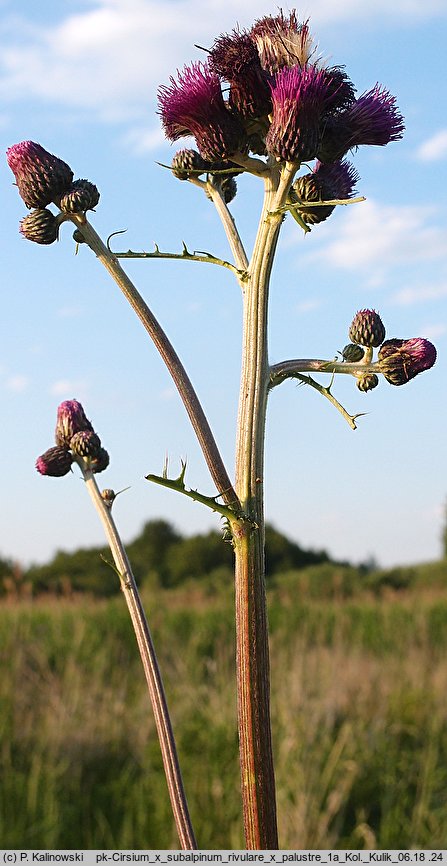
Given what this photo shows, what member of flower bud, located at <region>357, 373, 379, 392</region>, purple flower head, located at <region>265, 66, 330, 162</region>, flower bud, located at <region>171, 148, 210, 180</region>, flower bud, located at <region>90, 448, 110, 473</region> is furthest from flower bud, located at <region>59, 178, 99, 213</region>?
flower bud, located at <region>357, 373, 379, 392</region>

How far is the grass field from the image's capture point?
7.06m

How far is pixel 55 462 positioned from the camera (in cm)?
151

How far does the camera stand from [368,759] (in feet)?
26.4

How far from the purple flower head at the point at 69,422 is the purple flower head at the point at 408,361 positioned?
0.49 metres

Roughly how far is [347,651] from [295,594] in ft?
18.3

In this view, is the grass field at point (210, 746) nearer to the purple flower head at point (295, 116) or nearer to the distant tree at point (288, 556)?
the purple flower head at point (295, 116)

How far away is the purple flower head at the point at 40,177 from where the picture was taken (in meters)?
1.41

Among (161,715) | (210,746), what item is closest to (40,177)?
(161,715)

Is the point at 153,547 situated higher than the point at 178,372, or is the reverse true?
the point at 153,547

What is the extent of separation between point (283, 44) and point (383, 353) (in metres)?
0.48

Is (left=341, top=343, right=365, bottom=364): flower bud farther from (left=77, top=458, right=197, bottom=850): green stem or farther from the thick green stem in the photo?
(left=77, top=458, right=197, bottom=850): green stem

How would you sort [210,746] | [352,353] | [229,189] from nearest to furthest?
1. [352,353]
2. [229,189]
3. [210,746]

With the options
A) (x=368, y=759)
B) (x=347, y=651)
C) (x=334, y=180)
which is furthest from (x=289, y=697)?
(x=334, y=180)

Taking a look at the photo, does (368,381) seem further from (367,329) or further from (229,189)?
(229,189)
